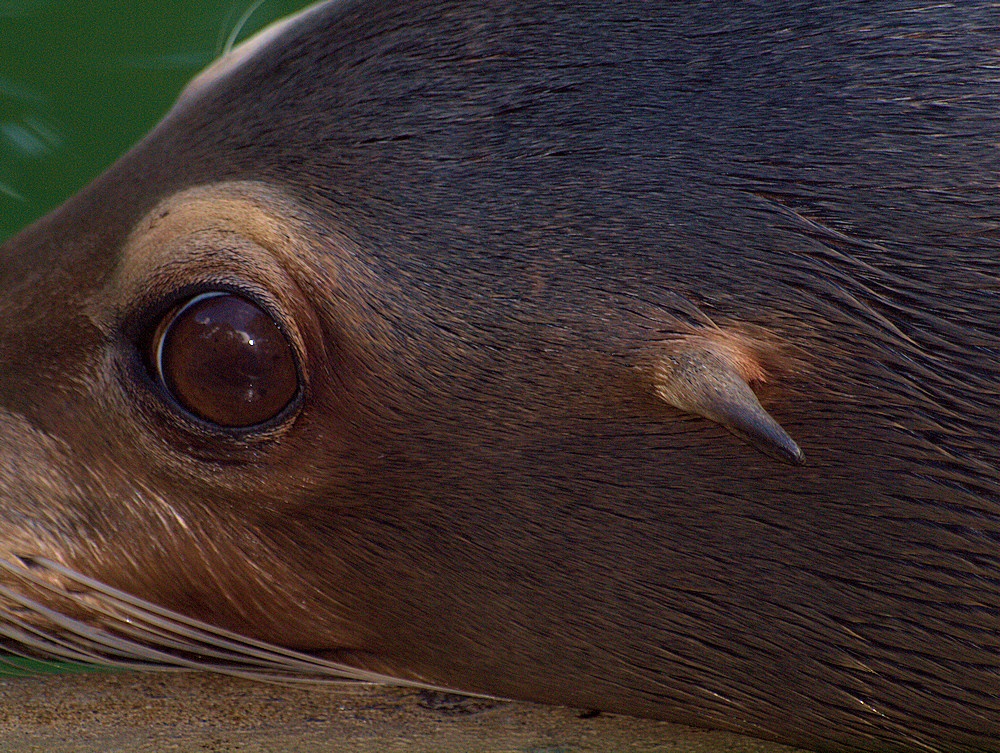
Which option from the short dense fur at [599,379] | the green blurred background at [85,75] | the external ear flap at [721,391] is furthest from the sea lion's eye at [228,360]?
the green blurred background at [85,75]

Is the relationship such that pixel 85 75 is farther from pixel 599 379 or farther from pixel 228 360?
pixel 599 379

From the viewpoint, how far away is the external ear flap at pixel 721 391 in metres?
1.88

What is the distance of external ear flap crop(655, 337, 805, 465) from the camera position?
6.17 ft

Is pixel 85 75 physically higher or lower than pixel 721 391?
higher

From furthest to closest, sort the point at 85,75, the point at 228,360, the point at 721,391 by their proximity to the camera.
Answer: the point at 85,75
the point at 228,360
the point at 721,391

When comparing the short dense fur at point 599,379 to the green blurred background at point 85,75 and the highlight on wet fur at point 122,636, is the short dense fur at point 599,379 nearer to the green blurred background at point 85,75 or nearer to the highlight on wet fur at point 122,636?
the highlight on wet fur at point 122,636

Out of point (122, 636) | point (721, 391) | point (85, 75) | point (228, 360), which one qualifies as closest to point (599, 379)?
point (721, 391)

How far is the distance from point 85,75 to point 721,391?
11.7 feet

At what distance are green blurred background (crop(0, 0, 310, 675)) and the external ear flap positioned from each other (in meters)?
2.93

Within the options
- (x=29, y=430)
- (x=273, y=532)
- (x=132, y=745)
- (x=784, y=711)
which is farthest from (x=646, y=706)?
(x=29, y=430)

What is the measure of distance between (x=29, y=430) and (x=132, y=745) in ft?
2.04

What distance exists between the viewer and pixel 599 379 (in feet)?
6.61

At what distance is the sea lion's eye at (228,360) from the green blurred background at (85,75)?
2.40 meters

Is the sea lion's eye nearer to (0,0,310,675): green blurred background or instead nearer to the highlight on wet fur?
the highlight on wet fur
